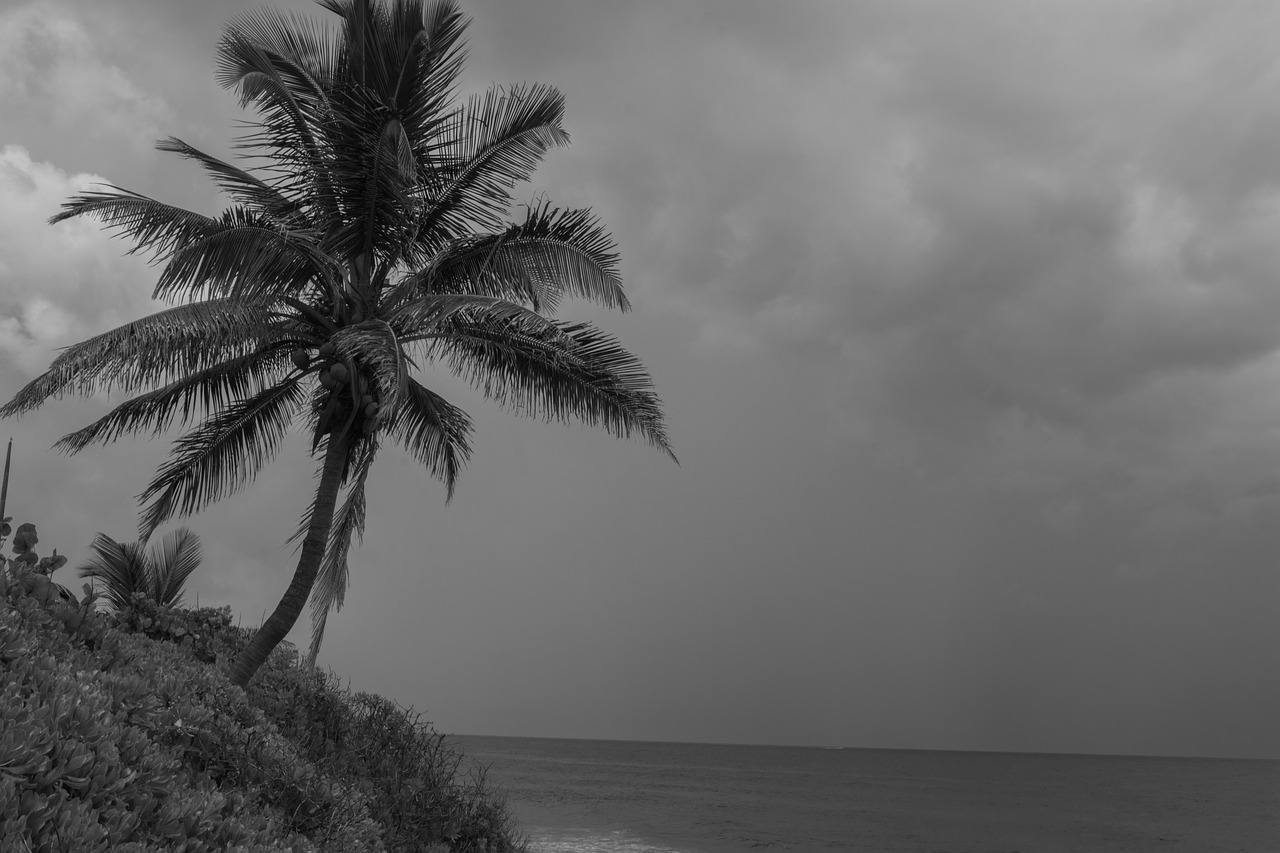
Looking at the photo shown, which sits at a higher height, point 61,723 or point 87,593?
point 87,593

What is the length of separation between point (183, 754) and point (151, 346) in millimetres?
5712

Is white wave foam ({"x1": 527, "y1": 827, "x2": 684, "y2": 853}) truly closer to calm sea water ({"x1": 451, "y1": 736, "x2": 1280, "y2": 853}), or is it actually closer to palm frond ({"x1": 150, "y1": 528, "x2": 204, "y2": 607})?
calm sea water ({"x1": 451, "y1": 736, "x2": 1280, "y2": 853})

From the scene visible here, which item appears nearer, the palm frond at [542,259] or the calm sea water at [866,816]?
the palm frond at [542,259]

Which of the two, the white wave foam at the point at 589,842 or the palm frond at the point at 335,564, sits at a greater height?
the palm frond at the point at 335,564

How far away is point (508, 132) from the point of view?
12.6m

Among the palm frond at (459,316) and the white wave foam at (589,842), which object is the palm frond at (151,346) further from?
the white wave foam at (589,842)

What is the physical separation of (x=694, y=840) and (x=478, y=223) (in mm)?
31936

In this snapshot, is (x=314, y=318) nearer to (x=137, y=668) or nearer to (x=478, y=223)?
(x=478, y=223)

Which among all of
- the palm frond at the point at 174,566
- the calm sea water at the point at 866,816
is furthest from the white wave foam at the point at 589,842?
the palm frond at the point at 174,566

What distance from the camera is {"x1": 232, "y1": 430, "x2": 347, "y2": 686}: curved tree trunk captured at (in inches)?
416

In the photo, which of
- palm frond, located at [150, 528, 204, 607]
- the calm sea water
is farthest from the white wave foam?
palm frond, located at [150, 528, 204, 607]

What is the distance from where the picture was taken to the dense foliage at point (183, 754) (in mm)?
4422

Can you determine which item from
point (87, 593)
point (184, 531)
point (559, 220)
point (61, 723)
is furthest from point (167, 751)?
point (184, 531)

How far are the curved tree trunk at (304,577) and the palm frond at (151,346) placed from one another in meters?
1.84
